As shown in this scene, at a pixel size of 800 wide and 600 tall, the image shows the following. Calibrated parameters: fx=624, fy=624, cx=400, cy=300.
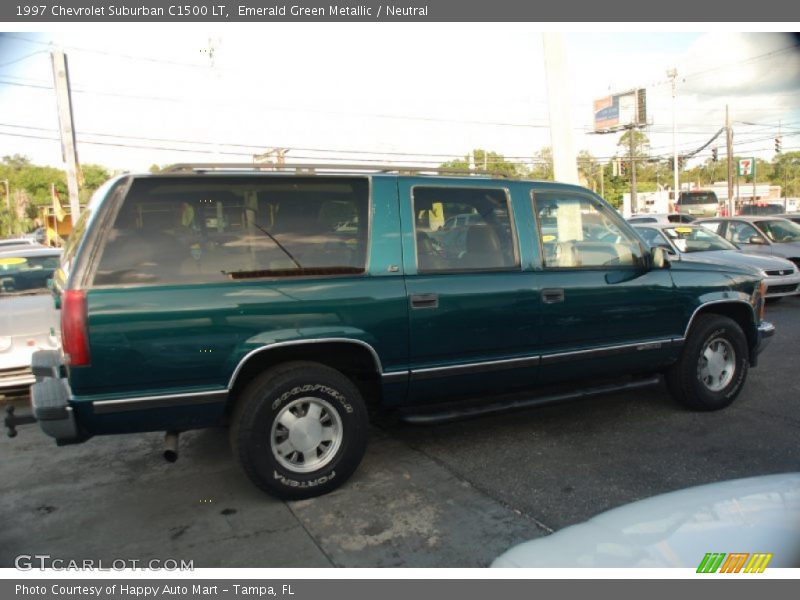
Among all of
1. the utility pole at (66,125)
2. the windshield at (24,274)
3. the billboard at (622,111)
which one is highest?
the billboard at (622,111)

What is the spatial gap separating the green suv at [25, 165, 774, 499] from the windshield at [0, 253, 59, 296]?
3.42 m

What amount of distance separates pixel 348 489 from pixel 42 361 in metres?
2.16

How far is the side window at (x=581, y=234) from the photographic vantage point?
4570 millimetres

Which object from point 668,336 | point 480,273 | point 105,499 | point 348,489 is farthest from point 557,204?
point 105,499

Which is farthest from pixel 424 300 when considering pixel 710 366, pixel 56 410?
pixel 710 366

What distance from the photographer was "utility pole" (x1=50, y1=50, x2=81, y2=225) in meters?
16.5

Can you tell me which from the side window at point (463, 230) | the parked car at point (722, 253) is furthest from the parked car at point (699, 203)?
the side window at point (463, 230)

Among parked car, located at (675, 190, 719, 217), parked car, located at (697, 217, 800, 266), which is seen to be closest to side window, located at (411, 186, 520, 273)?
parked car, located at (697, 217, 800, 266)

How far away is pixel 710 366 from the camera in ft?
17.2

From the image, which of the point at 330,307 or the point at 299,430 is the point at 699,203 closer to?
the point at 330,307

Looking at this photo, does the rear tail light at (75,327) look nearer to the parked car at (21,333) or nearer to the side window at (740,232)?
the parked car at (21,333)

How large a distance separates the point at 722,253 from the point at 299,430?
9.05 m

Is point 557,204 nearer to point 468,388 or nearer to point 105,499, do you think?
point 468,388

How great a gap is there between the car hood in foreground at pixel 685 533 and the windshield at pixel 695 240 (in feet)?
30.4
